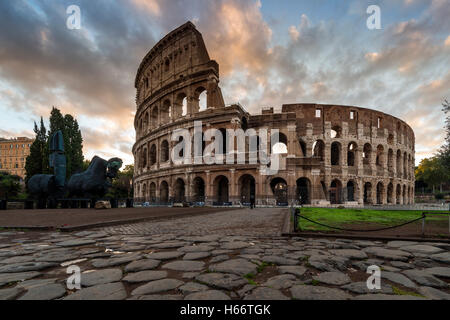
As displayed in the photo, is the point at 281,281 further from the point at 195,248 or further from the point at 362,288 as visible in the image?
the point at 195,248

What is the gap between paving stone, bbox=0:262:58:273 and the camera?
7.26ft

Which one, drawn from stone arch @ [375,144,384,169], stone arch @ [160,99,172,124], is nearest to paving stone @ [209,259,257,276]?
stone arch @ [160,99,172,124]

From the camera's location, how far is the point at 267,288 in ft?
5.81

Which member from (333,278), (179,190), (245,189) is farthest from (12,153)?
(333,278)

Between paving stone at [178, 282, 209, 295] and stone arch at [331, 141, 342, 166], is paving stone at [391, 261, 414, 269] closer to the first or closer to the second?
paving stone at [178, 282, 209, 295]

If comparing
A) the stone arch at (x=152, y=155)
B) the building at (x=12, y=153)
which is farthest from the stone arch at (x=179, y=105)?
the building at (x=12, y=153)

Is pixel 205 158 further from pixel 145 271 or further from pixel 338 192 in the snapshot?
pixel 145 271

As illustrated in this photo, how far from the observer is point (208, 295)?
164 cm

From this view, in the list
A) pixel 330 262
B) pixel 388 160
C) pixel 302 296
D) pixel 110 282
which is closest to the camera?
pixel 302 296

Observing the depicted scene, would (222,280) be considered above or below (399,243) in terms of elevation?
above

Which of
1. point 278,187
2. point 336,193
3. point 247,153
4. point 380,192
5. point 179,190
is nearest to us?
point 247,153

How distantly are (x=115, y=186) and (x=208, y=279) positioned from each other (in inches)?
1658

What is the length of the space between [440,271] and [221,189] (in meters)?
23.7
